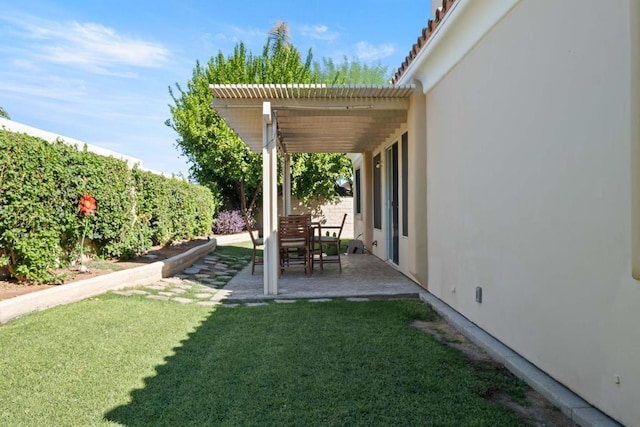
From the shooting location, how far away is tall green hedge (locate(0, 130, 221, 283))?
5295mm

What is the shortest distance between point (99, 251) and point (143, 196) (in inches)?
70.7

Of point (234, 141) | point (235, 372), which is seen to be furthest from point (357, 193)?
point (235, 372)

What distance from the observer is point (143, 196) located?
955cm

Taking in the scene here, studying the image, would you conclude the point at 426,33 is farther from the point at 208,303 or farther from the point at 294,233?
the point at 208,303

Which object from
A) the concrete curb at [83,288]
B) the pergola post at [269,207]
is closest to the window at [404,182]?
the pergola post at [269,207]

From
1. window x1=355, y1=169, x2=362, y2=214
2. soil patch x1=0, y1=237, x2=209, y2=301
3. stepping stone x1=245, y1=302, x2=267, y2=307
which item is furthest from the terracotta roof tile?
window x1=355, y1=169, x2=362, y2=214

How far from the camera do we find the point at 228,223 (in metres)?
18.1

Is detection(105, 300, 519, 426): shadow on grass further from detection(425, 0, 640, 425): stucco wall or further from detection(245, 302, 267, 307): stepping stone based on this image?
detection(245, 302, 267, 307): stepping stone

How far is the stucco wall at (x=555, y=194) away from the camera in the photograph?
2.39m

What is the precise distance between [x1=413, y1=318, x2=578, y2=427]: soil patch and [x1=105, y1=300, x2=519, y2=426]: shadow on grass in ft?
0.37

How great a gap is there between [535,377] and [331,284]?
13.9 feet

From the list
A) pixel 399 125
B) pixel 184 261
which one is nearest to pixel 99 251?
pixel 184 261

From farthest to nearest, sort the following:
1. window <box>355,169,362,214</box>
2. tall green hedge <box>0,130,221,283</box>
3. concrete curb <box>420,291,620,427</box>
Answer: window <box>355,169,362,214</box>, tall green hedge <box>0,130,221,283</box>, concrete curb <box>420,291,620,427</box>

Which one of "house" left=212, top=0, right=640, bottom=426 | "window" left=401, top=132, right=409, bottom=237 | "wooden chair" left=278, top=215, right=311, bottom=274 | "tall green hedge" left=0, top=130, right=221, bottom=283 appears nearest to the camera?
"house" left=212, top=0, right=640, bottom=426
